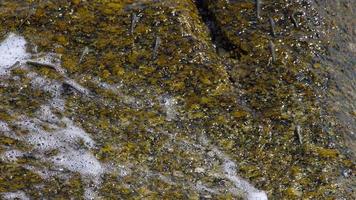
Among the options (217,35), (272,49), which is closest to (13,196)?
(217,35)

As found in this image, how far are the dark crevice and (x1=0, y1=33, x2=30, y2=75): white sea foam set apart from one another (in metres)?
1.73

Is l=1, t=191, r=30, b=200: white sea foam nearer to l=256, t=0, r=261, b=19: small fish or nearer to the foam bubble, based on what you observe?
the foam bubble

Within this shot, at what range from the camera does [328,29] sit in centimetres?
496

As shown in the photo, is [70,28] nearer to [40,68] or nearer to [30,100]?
[40,68]

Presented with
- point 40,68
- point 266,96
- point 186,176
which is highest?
point 266,96

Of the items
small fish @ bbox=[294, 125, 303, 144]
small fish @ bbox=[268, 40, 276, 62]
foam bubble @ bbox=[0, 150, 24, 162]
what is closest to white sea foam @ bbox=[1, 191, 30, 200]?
foam bubble @ bbox=[0, 150, 24, 162]

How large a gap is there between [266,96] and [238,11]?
2.97 ft

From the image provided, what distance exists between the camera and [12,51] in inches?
190

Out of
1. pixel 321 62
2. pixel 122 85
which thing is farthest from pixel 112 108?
pixel 321 62

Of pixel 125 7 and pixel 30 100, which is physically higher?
pixel 125 7

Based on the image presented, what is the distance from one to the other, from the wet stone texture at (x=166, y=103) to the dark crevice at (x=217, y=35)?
0.04ft

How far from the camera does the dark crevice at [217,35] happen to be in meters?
4.91

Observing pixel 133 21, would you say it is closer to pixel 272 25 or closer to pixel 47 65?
pixel 47 65

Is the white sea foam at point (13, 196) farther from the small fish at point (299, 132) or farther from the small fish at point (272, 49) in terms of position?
the small fish at point (272, 49)
